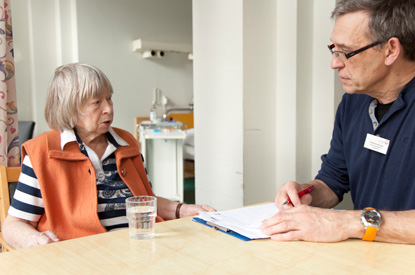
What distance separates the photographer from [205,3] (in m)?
2.69

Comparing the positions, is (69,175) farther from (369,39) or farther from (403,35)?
(403,35)

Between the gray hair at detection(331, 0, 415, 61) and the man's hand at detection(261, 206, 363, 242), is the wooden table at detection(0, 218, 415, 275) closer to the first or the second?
the man's hand at detection(261, 206, 363, 242)

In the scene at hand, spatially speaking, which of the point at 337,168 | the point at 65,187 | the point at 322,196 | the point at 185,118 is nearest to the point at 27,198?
the point at 65,187

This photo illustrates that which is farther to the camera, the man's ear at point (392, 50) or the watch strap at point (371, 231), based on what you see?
the man's ear at point (392, 50)

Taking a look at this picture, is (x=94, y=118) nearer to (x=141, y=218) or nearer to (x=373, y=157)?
(x=141, y=218)

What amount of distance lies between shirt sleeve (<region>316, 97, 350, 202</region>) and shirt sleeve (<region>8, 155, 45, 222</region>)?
112 centimetres

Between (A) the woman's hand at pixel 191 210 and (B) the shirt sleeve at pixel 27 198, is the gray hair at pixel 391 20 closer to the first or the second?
(A) the woman's hand at pixel 191 210

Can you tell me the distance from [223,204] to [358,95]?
1.24 m

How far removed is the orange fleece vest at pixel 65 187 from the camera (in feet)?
4.99

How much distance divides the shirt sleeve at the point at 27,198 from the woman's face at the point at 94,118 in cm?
26

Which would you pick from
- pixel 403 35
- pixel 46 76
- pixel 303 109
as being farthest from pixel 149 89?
pixel 403 35

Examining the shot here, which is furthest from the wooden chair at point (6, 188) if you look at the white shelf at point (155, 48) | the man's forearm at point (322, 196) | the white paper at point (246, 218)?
the white shelf at point (155, 48)

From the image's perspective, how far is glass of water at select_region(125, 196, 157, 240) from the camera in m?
1.18

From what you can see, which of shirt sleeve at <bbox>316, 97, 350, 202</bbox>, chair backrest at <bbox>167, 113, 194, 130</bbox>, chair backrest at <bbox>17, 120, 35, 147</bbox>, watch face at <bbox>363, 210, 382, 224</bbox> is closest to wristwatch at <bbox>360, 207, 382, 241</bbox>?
watch face at <bbox>363, 210, 382, 224</bbox>
